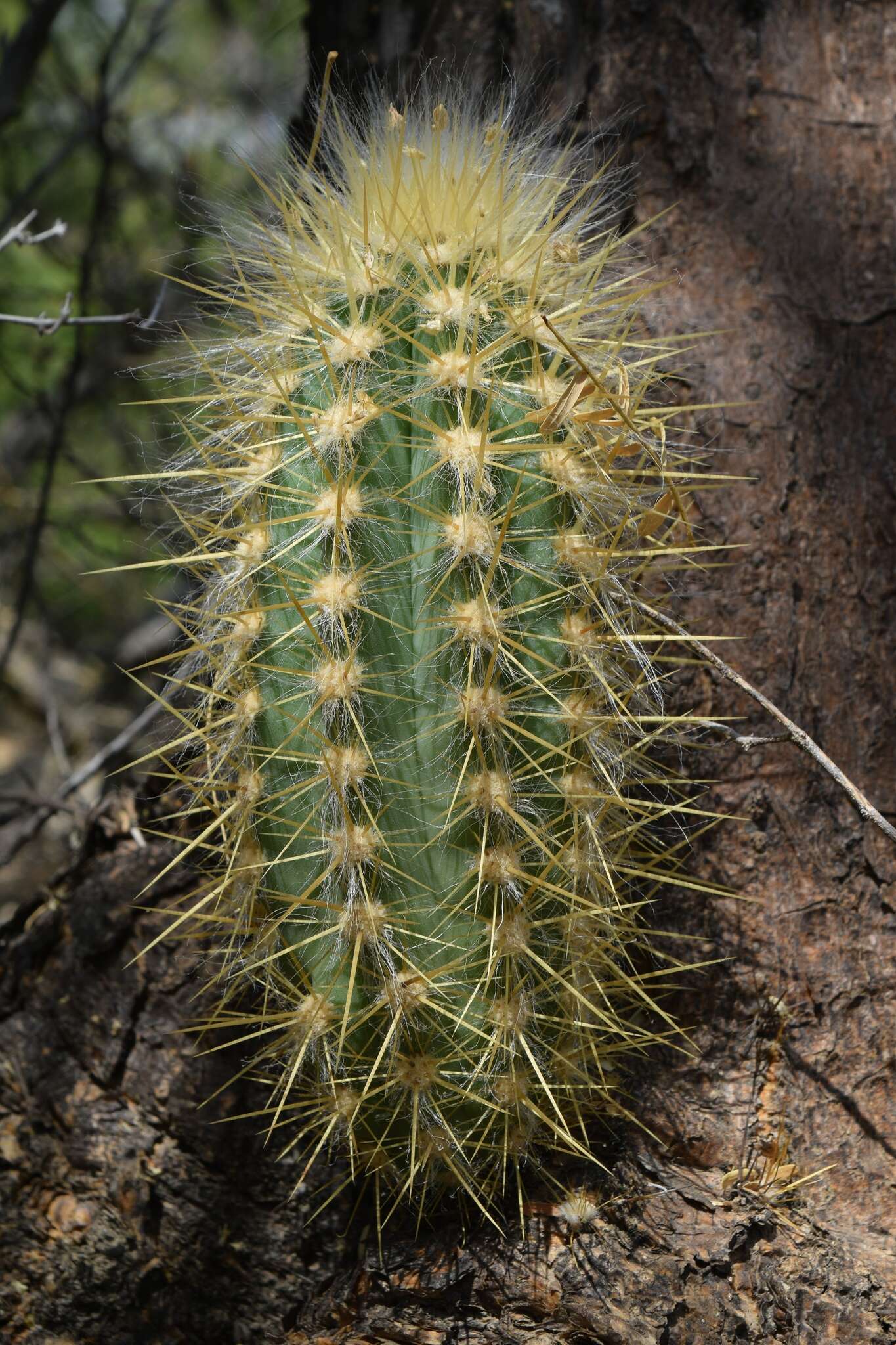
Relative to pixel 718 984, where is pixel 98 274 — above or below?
above

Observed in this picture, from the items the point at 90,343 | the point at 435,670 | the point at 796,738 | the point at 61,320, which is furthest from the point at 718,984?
the point at 90,343

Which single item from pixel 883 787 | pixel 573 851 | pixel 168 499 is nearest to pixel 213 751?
pixel 168 499

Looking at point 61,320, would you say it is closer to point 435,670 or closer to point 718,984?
point 435,670

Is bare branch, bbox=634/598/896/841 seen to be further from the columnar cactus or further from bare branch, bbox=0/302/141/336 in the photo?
bare branch, bbox=0/302/141/336

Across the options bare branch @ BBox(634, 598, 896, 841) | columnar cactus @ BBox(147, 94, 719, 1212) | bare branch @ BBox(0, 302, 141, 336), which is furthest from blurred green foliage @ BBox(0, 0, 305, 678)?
bare branch @ BBox(634, 598, 896, 841)

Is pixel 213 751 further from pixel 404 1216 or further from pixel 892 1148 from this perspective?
pixel 892 1148

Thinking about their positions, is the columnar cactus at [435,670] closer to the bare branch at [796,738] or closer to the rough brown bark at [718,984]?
the bare branch at [796,738]

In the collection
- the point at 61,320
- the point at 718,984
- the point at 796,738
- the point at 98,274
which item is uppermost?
the point at 61,320

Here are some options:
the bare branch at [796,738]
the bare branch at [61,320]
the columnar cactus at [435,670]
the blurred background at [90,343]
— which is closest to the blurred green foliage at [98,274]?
the blurred background at [90,343]
